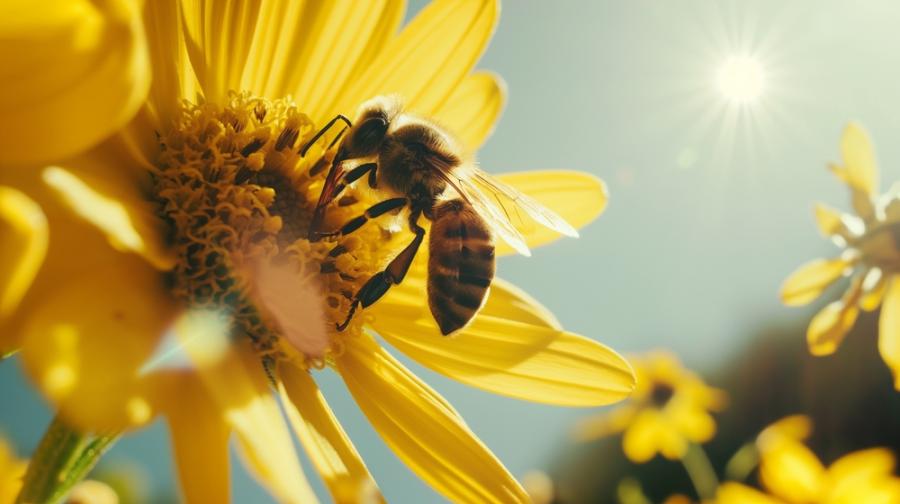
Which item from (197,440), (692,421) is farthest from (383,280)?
(692,421)

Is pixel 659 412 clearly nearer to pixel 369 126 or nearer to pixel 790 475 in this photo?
pixel 790 475

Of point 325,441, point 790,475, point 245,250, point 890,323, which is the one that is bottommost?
point 325,441

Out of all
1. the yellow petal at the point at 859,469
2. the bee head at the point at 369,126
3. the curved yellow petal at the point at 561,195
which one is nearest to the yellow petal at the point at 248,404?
the bee head at the point at 369,126

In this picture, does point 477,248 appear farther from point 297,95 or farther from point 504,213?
point 297,95

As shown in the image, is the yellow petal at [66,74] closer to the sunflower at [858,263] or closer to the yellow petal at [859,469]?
the sunflower at [858,263]

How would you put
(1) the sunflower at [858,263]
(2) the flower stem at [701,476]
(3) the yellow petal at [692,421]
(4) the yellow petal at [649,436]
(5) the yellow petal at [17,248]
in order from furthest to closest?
1. (4) the yellow petal at [649,436]
2. (3) the yellow petal at [692,421]
3. (2) the flower stem at [701,476]
4. (1) the sunflower at [858,263]
5. (5) the yellow petal at [17,248]
